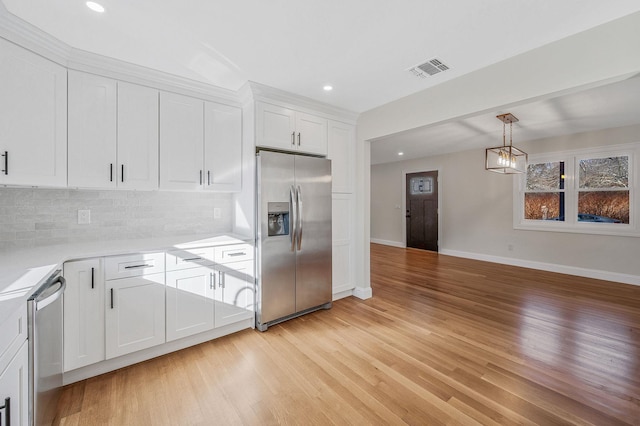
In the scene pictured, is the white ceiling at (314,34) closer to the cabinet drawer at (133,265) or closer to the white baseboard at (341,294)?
the cabinet drawer at (133,265)

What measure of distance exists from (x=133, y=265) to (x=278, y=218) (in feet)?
4.41

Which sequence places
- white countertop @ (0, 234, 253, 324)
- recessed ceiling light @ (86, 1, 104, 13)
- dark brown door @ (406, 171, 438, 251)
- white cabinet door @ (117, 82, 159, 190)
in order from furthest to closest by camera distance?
1. dark brown door @ (406, 171, 438, 251)
2. white cabinet door @ (117, 82, 159, 190)
3. recessed ceiling light @ (86, 1, 104, 13)
4. white countertop @ (0, 234, 253, 324)

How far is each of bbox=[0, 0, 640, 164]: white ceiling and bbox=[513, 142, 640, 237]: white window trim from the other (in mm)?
2377

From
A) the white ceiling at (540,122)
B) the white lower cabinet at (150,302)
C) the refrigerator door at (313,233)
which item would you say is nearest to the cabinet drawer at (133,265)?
the white lower cabinet at (150,302)

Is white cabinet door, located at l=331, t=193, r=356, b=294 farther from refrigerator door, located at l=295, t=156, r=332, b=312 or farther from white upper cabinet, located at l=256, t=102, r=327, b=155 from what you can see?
white upper cabinet, located at l=256, t=102, r=327, b=155

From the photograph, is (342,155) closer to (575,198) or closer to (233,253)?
(233,253)

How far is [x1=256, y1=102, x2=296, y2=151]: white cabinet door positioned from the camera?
2.81 metres

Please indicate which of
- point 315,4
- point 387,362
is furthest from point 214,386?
point 315,4

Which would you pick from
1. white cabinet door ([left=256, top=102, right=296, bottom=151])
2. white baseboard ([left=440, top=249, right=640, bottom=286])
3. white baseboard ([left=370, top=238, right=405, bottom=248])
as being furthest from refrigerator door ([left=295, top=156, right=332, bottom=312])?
white baseboard ([left=370, top=238, right=405, bottom=248])

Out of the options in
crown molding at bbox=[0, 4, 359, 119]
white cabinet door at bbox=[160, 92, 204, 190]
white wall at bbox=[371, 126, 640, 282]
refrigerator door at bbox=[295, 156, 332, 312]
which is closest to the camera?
crown molding at bbox=[0, 4, 359, 119]

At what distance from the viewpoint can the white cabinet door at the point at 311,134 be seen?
10.2ft

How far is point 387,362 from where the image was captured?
2.22 metres

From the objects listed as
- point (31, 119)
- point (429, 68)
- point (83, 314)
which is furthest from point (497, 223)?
point (31, 119)

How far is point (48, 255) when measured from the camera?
188 cm
